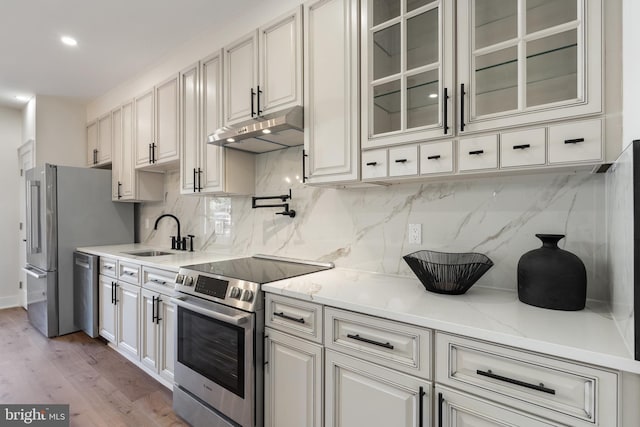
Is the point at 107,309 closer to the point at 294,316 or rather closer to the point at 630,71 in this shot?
the point at 294,316

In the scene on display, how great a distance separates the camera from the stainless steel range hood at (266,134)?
1844mm

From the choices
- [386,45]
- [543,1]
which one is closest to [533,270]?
[543,1]

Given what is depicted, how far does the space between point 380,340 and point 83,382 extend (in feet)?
8.16

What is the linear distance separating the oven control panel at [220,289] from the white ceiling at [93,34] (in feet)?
6.22

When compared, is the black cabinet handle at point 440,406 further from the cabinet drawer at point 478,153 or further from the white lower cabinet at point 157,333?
the white lower cabinet at point 157,333

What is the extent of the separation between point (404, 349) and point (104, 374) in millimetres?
2582

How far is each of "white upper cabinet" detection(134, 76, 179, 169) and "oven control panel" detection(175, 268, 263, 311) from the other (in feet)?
4.29

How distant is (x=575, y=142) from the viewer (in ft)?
3.72

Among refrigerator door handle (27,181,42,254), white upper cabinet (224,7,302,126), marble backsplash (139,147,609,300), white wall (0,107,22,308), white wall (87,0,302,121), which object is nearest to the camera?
marble backsplash (139,147,609,300)

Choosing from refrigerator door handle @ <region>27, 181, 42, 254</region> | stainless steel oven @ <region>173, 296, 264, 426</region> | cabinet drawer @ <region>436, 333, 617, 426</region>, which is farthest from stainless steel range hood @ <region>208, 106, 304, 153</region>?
refrigerator door handle @ <region>27, 181, 42, 254</region>

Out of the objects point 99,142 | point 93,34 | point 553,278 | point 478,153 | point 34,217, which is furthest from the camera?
point 99,142

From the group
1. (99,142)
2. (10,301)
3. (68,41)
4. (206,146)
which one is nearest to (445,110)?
(206,146)

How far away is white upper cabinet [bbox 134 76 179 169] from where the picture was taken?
9.37 feet

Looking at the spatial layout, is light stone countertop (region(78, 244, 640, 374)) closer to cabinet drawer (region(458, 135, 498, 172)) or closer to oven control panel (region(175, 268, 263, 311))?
oven control panel (region(175, 268, 263, 311))
